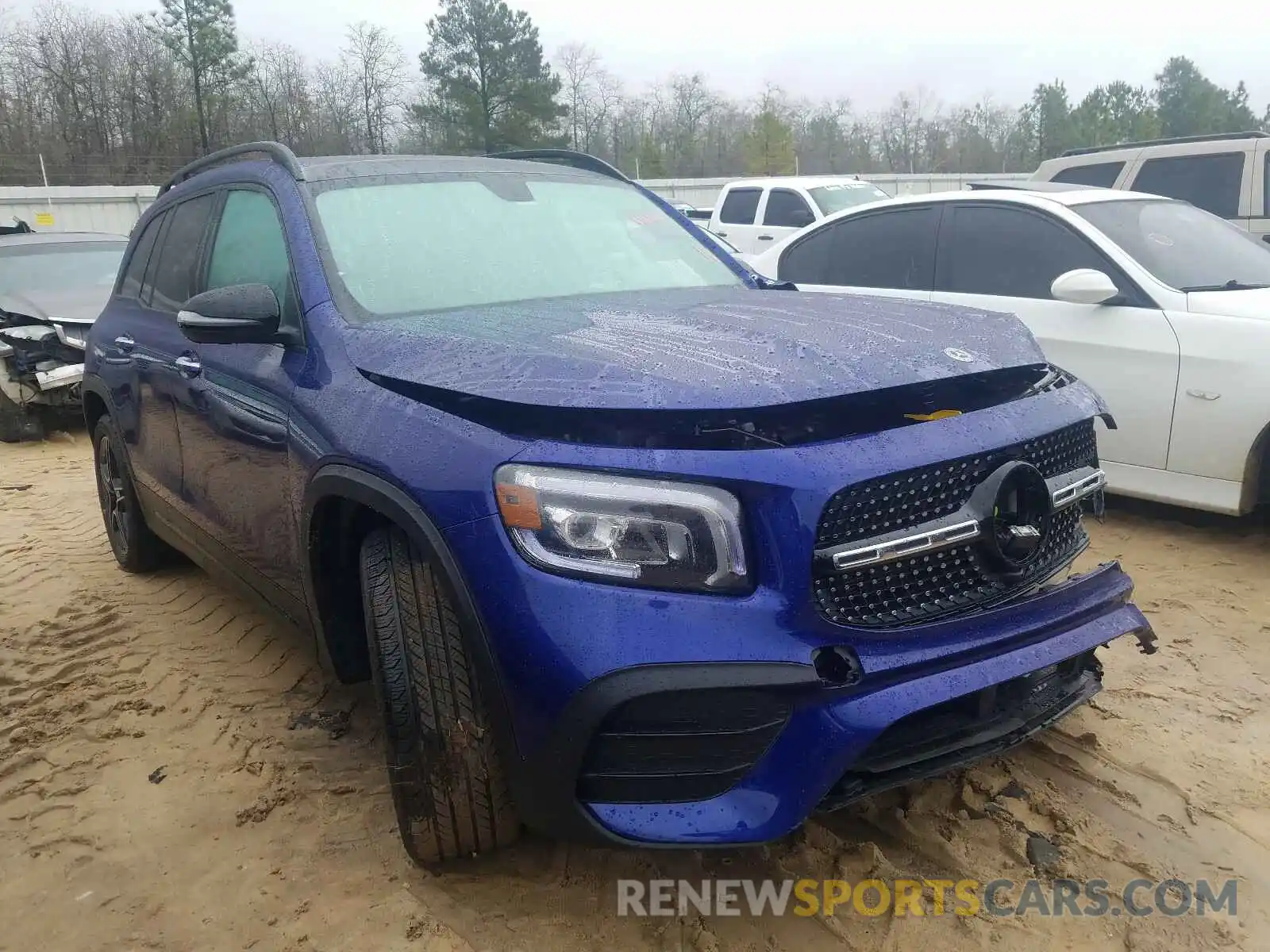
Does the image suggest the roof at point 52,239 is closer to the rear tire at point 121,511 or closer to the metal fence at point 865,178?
the rear tire at point 121,511

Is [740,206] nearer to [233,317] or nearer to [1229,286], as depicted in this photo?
[1229,286]

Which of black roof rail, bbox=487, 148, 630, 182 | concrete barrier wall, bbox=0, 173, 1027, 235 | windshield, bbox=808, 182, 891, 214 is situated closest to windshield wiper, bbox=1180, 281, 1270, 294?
black roof rail, bbox=487, 148, 630, 182

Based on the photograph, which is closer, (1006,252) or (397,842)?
(397,842)

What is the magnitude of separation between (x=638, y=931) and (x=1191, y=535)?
3535mm

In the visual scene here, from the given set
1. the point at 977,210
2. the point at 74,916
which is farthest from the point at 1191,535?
the point at 74,916

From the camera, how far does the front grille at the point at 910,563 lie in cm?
189

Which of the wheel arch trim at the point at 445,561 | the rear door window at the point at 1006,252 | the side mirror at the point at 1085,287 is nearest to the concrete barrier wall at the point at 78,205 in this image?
the rear door window at the point at 1006,252

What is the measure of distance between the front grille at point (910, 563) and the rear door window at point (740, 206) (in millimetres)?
11215

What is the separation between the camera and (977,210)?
518 cm

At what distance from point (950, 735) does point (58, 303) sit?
28.4ft

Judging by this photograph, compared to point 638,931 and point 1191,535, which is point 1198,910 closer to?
point 638,931

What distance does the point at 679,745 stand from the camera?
6.09 feet

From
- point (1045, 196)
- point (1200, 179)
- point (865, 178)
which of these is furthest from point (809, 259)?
point (865, 178)

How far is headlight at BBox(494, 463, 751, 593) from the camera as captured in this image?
1830 millimetres
